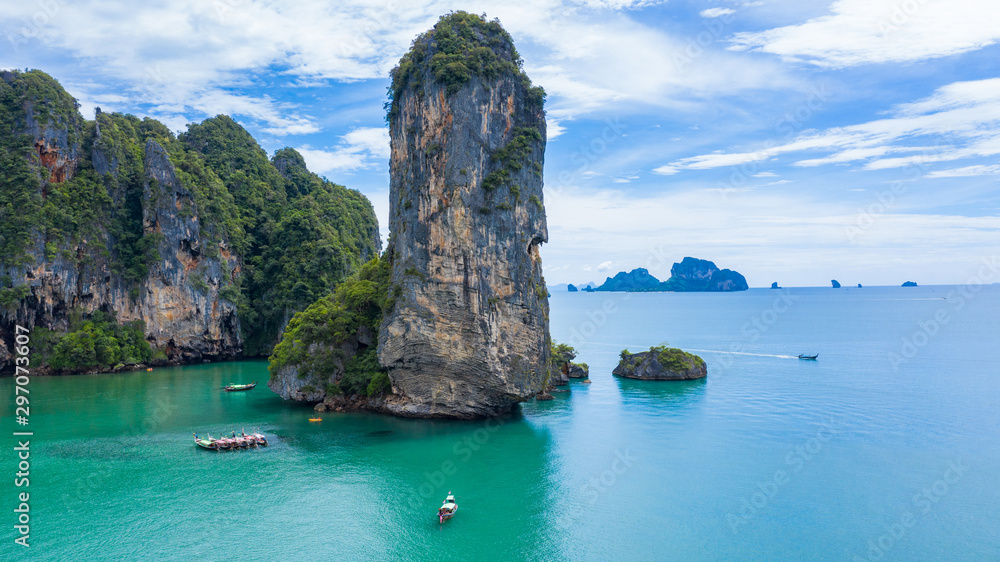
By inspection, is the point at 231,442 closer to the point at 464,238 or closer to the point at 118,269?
the point at 464,238

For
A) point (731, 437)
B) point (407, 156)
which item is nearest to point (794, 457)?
point (731, 437)

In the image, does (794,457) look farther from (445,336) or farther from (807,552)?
(445,336)

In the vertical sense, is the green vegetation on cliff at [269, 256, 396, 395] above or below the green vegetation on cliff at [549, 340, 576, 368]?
above

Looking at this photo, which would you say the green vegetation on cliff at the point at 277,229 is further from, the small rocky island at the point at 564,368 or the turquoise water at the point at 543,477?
the small rocky island at the point at 564,368

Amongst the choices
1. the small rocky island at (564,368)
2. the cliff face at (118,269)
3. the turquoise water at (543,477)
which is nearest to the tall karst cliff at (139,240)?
the cliff face at (118,269)

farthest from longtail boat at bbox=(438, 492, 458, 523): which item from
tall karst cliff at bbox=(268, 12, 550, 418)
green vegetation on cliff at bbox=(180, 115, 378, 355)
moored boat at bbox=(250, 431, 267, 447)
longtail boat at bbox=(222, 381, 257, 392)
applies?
green vegetation on cliff at bbox=(180, 115, 378, 355)

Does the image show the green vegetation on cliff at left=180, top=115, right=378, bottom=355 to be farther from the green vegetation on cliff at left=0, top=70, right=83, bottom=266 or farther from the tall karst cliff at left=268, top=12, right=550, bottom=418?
the tall karst cliff at left=268, top=12, right=550, bottom=418
